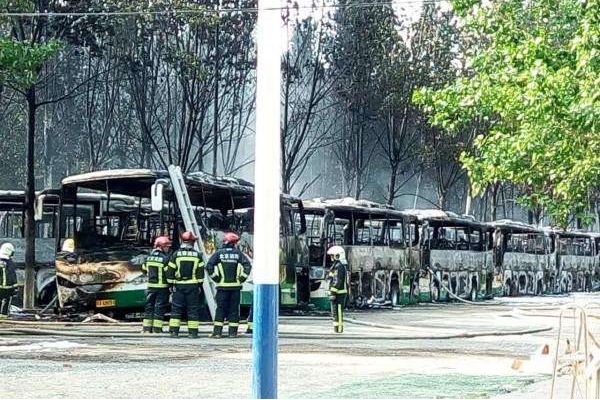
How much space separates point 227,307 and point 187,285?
765 mm

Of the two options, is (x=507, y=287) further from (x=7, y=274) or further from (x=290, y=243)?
(x=7, y=274)

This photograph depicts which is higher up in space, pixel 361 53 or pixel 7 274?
pixel 361 53

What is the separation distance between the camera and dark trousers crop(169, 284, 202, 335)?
716 inches

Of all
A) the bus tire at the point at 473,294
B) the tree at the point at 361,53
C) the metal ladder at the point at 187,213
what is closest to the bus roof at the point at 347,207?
the bus tire at the point at 473,294

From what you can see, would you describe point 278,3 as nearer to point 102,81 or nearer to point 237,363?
point 237,363

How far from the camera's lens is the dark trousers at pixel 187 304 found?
18188 mm

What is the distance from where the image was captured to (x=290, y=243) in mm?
26156

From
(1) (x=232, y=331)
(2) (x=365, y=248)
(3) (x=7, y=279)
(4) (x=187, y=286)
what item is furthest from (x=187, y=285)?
(2) (x=365, y=248)

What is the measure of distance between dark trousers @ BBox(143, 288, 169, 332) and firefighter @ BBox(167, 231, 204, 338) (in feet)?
1.42

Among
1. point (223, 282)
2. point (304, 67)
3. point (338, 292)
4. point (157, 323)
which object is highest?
point (304, 67)

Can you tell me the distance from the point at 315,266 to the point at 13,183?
2878 cm

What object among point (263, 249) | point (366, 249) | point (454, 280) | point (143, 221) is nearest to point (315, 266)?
point (366, 249)

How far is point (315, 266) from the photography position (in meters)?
27.9

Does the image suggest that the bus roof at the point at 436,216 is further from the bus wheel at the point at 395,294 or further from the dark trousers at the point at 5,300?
the dark trousers at the point at 5,300
